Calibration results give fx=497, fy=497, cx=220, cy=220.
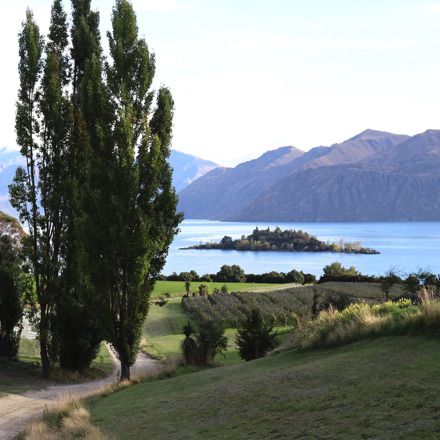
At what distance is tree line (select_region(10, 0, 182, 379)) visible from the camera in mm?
19953

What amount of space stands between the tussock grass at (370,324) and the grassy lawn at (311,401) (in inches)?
16.7

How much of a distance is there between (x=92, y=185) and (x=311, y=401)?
14767mm

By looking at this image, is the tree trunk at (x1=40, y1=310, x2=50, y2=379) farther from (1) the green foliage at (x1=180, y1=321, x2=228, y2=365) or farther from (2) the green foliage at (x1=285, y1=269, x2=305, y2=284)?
(2) the green foliage at (x1=285, y1=269, x2=305, y2=284)

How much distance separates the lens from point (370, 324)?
1234 cm

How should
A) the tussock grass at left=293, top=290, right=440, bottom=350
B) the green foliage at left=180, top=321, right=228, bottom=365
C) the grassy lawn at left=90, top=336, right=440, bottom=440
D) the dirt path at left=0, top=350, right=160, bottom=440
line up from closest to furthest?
the grassy lawn at left=90, top=336, right=440, bottom=440
the tussock grass at left=293, top=290, right=440, bottom=350
the dirt path at left=0, top=350, right=160, bottom=440
the green foliage at left=180, top=321, right=228, bottom=365

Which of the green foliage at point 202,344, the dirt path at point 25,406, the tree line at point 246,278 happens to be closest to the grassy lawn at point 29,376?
the dirt path at point 25,406

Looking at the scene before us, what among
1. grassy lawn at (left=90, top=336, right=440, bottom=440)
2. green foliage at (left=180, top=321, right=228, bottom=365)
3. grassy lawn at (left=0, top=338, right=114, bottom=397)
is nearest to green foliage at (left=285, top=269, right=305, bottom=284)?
grassy lawn at (left=0, top=338, right=114, bottom=397)

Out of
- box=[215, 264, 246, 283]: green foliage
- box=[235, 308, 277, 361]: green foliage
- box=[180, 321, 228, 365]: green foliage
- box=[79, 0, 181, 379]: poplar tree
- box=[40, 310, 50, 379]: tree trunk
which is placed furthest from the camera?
box=[215, 264, 246, 283]: green foliage

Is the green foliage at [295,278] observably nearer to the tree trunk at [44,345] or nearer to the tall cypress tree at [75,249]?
the tall cypress tree at [75,249]

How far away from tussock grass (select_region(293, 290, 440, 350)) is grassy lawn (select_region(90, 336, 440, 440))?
1.39 ft

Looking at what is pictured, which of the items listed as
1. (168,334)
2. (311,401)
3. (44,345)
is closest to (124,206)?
(44,345)

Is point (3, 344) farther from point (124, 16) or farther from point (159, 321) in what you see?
point (159, 321)

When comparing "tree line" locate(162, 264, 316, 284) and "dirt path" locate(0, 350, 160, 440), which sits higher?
"dirt path" locate(0, 350, 160, 440)

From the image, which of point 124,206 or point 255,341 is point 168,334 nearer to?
point 255,341
